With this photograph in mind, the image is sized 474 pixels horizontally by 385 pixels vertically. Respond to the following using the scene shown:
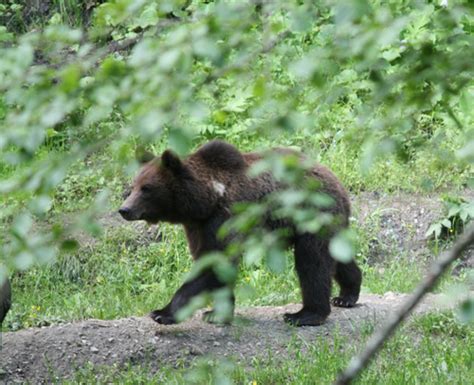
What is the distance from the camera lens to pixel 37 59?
1205 cm

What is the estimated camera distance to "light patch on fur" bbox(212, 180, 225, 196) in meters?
7.62

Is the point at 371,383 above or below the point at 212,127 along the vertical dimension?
above

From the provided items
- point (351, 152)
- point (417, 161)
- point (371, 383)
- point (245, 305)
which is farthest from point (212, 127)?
point (371, 383)

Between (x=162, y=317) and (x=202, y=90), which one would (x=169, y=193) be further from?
(x=202, y=90)

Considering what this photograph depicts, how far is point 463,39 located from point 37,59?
8.80 m

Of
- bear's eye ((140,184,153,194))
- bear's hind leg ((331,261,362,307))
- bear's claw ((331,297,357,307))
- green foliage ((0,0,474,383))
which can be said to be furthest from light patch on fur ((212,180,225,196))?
green foliage ((0,0,474,383))

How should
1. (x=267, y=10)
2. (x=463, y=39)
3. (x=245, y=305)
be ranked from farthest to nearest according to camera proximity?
(x=245, y=305)
(x=463, y=39)
(x=267, y=10)

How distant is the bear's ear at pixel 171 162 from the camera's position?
743 centimetres

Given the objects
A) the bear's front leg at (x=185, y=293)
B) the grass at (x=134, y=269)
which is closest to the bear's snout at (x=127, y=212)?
the bear's front leg at (x=185, y=293)

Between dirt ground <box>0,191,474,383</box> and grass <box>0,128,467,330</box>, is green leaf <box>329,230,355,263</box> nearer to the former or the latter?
dirt ground <box>0,191,474,383</box>

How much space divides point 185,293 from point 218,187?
31.0 inches

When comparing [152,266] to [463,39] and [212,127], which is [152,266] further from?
[463,39]

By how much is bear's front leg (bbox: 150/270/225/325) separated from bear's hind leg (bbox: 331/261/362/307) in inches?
44.5

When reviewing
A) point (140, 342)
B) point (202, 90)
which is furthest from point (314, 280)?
point (202, 90)
